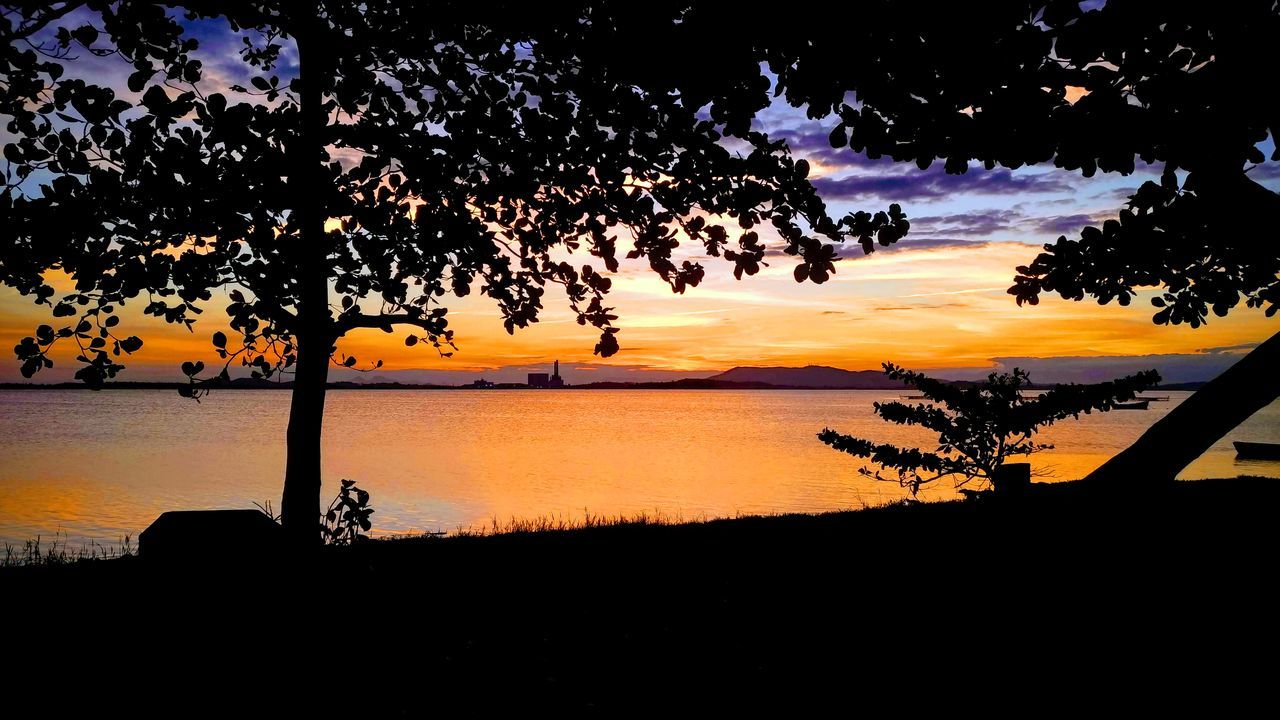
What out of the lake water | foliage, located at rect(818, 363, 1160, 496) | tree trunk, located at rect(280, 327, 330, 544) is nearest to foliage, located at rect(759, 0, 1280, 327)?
tree trunk, located at rect(280, 327, 330, 544)

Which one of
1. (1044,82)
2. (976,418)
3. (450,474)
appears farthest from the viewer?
(450,474)

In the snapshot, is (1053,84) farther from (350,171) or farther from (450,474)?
(450,474)

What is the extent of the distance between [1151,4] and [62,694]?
9074 millimetres

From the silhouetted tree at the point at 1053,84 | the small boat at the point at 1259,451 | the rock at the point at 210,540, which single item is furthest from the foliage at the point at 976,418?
the small boat at the point at 1259,451

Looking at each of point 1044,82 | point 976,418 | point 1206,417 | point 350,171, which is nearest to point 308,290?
point 350,171

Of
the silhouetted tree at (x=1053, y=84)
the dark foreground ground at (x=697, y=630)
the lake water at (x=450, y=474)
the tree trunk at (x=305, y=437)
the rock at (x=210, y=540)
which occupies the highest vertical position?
the silhouetted tree at (x=1053, y=84)

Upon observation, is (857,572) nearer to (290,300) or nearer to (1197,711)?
(1197,711)

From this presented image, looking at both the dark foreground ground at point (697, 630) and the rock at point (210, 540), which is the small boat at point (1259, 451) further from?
the rock at point (210, 540)

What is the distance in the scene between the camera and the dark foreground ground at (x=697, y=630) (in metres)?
6.36

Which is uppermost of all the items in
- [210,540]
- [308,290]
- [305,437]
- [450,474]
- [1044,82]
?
[1044,82]

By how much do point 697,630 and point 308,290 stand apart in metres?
5.27

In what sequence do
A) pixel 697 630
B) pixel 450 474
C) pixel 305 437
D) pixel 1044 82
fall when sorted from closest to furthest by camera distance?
pixel 1044 82, pixel 697 630, pixel 305 437, pixel 450 474

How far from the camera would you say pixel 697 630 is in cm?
809

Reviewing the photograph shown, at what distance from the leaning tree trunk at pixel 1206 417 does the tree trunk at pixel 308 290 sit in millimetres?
7724
